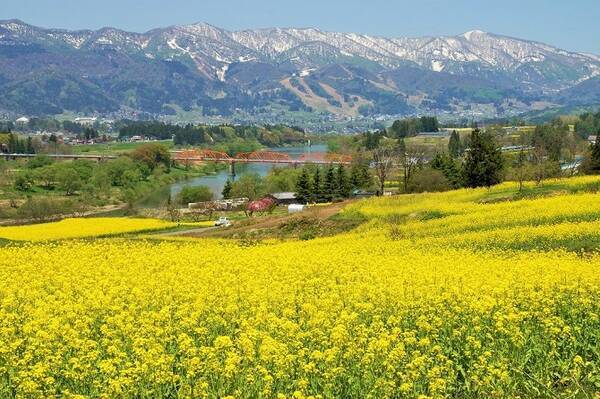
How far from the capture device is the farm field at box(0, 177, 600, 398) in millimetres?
10836

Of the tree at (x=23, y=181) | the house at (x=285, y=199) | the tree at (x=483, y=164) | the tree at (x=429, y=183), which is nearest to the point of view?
the tree at (x=483, y=164)

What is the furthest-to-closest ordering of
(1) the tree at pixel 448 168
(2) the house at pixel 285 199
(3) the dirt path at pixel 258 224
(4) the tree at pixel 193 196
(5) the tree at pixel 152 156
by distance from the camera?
(5) the tree at pixel 152 156 → (4) the tree at pixel 193 196 → (2) the house at pixel 285 199 → (1) the tree at pixel 448 168 → (3) the dirt path at pixel 258 224

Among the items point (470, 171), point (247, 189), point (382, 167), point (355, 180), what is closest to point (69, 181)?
point (247, 189)

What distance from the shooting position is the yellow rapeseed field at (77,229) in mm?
54219

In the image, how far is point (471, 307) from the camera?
14977mm

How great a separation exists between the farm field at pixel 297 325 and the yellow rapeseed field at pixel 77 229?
26.1 metres

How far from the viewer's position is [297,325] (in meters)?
13.0

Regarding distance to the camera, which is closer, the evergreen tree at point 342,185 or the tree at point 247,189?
the evergreen tree at point 342,185

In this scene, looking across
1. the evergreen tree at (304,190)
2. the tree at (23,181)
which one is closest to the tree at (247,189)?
the evergreen tree at (304,190)

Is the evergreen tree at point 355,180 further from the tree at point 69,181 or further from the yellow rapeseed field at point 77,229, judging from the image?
the tree at point 69,181

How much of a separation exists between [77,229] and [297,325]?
164 feet

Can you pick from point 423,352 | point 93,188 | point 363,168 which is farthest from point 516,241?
point 93,188

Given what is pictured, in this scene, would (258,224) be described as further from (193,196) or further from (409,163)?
(409,163)

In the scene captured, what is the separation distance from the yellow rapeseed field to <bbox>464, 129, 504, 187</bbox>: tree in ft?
115
